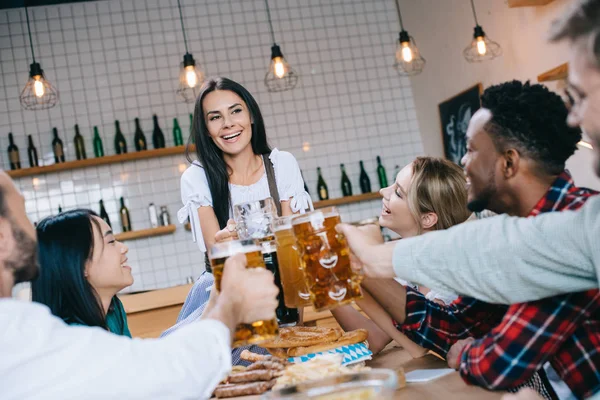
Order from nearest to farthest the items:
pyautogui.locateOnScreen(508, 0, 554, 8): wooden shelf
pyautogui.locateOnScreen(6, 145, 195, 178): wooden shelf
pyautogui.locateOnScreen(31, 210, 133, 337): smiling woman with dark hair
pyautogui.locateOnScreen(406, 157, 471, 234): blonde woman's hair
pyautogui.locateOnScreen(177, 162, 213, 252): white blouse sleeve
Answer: pyautogui.locateOnScreen(31, 210, 133, 337): smiling woman with dark hair
pyautogui.locateOnScreen(406, 157, 471, 234): blonde woman's hair
pyautogui.locateOnScreen(177, 162, 213, 252): white blouse sleeve
pyautogui.locateOnScreen(508, 0, 554, 8): wooden shelf
pyautogui.locateOnScreen(6, 145, 195, 178): wooden shelf

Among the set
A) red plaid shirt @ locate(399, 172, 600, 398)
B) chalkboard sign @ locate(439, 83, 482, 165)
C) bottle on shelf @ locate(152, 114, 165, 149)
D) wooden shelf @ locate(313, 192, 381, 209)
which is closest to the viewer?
red plaid shirt @ locate(399, 172, 600, 398)

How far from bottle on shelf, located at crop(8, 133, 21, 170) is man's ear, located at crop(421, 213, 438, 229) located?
3.83m

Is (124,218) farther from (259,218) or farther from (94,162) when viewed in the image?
(259,218)

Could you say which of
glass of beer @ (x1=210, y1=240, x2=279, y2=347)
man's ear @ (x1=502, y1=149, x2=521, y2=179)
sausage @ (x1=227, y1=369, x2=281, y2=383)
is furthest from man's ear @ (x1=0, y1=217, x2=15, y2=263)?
man's ear @ (x1=502, y1=149, x2=521, y2=179)

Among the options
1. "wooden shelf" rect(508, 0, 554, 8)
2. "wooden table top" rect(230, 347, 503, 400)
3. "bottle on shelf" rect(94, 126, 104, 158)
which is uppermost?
"wooden shelf" rect(508, 0, 554, 8)

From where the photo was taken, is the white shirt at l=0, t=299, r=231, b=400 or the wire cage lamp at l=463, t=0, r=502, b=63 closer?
the white shirt at l=0, t=299, r=231, b=400

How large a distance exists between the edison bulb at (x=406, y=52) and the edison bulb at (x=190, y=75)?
145 cm

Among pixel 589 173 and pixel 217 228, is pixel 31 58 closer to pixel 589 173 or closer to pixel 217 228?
pixel 217 228

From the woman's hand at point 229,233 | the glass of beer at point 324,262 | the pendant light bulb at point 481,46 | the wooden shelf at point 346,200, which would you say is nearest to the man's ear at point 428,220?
the woman's hand at point 229,233

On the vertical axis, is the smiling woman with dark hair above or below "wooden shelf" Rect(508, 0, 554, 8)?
below

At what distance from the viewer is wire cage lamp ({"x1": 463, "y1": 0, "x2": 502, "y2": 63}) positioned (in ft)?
13.8

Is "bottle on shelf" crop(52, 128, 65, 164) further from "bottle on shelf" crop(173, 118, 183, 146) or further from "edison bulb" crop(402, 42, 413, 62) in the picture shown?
"edison bulb" crop(402, 42, 413, 62)

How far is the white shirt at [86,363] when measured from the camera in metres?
0.92

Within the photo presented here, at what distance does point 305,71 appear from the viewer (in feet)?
18.4
